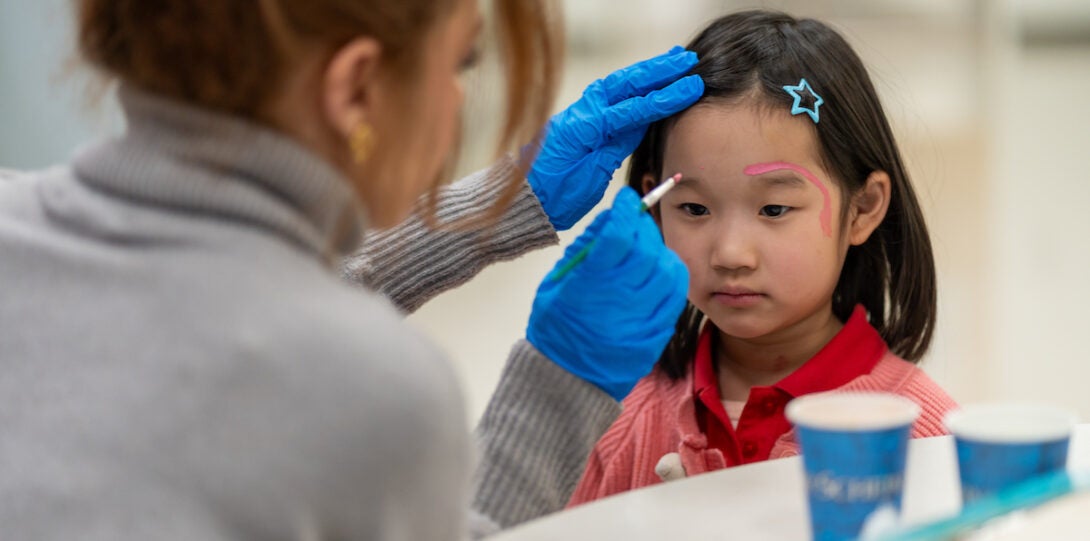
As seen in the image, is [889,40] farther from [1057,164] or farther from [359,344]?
[359,344]

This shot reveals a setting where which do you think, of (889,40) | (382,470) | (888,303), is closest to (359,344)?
(382,470)

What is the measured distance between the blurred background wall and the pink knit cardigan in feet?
4.44

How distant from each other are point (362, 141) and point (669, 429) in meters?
0.78

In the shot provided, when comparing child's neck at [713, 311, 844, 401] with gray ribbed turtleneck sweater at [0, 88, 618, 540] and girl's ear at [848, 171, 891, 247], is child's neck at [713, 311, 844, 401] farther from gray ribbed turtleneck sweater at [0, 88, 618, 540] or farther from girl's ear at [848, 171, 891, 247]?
gray ribbed turtleneck sweater at [0, 88, 618, 540]

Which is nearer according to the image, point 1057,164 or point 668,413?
point 668,413

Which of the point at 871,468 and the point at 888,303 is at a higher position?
the point at 888,303

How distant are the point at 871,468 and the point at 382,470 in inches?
12.0

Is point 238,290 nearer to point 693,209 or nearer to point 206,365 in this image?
point 206,365

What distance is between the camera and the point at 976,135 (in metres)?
2.78

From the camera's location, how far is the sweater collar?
2.15 feet

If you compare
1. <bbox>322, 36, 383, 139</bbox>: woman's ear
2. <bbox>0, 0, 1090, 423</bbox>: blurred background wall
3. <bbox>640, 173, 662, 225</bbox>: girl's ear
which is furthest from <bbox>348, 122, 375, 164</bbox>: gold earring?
<bbox>0, 0, 1090, 423</bbox>: blurred background wall

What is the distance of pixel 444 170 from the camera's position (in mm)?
853

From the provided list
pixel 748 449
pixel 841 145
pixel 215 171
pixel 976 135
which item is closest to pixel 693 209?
pixel 841 145

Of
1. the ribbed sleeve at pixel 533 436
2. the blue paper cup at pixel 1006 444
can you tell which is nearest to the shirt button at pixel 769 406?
the ribbed sleeve at pixel 533 436
